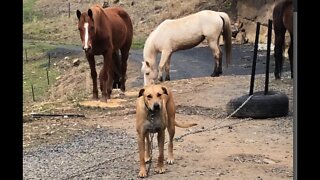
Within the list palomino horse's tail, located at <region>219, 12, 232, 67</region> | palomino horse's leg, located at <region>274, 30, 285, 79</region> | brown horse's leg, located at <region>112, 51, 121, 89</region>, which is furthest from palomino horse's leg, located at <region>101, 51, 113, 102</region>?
palomino horse's tail, located at <region>219, 12, 232, 67</region>

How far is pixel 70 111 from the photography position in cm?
649

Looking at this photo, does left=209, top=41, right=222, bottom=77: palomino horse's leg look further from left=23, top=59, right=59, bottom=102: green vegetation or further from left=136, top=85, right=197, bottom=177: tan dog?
left=136, top=85, right=197, bottom=177: tan dog

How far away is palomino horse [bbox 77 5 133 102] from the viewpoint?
20.1ft

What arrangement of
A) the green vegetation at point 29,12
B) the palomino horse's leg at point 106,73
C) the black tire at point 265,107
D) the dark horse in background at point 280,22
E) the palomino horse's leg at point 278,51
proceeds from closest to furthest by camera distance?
the black tire at point 265,107
the palomino horse's leg at point 106,73
the dark horse in background at point 280,22
the palomino horse's leg at point 278,51
the green vegetation at point 29,12

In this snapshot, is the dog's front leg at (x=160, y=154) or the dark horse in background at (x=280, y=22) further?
the dark horse in background at (x=280, y=22)

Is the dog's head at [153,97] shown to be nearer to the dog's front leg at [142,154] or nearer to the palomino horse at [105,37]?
the dog's front leg at [142,154]

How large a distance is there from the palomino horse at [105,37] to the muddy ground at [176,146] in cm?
41

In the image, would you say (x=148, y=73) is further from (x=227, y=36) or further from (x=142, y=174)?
(x=142, y=174)

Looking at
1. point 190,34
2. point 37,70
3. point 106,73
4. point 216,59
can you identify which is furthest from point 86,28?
point 37,70

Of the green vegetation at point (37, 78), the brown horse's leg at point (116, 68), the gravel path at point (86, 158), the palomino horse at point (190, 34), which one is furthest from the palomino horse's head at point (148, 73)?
the gravel path at point (86, 158)

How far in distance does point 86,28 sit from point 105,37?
0.58m

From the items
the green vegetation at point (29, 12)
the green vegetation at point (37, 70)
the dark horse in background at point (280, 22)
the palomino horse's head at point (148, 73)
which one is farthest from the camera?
the green vegetation at point (29, 12)

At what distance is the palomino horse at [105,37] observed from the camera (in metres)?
6.14

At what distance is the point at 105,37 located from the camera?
667cm
